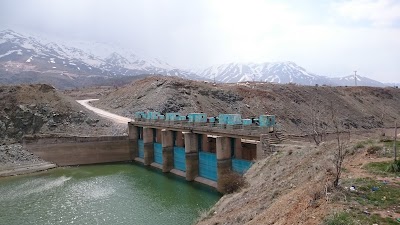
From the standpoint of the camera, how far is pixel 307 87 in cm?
9175

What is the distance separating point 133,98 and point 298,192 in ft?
206

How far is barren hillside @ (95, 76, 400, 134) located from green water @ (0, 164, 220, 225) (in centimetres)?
2311

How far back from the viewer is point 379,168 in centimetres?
1742

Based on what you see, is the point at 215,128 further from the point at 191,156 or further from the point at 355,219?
the point at 355,219

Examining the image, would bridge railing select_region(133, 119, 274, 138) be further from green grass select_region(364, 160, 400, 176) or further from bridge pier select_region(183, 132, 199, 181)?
green grass select_region(364, 160, 400, 176)

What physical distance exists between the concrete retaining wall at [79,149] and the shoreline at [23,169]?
182cm

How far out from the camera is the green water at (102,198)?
29.8m

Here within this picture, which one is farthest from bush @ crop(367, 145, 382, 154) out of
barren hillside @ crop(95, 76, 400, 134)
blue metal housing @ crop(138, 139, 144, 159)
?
barren hillside @ crop(95, 76, 400, 134)

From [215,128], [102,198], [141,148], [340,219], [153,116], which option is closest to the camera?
[340,219]

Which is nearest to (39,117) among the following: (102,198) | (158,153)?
(158,153)

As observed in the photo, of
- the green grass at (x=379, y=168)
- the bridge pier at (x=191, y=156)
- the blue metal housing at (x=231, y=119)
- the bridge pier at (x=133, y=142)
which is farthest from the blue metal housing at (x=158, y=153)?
the green grass at (x=379, y=168)

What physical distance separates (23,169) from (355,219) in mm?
47326

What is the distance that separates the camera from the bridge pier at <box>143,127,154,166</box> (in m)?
53.3

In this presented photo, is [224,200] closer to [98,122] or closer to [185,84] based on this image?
[98,122]
